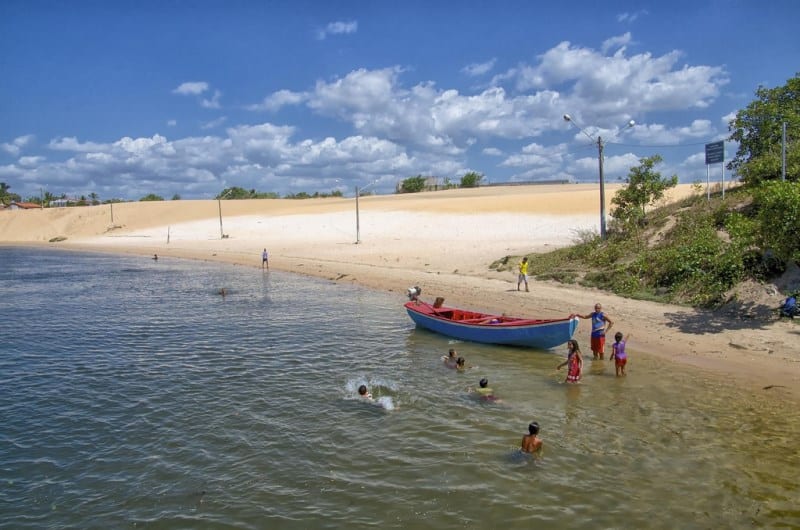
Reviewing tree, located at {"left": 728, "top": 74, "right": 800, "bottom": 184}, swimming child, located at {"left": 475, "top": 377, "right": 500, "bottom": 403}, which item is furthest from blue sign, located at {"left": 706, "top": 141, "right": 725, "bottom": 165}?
swimming child, located at {"left": 475, "top": 377, "right": 500, "bottom": 403}

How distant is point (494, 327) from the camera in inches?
705

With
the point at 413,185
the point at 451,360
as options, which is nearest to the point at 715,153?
the point at 451,360

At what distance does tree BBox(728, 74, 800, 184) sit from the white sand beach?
41.1ft

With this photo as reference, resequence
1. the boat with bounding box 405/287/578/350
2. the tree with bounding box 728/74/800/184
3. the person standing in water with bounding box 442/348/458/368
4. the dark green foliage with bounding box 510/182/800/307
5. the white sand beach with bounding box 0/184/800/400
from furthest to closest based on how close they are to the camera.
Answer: the tree with bounding box 728/74/800/184 < the dark green foliage with bounding box 510/182/800/307 < the boat with bounding box 405/287/578/350 < the white sand beach with bounding box 0/184/800/400 < the person standing in water with bounding box 442/348/458/368

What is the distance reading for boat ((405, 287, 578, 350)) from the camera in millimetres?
16766

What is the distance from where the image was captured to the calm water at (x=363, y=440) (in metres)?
8.55

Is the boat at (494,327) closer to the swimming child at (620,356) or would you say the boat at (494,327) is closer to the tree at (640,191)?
the swimming child at (620,356)

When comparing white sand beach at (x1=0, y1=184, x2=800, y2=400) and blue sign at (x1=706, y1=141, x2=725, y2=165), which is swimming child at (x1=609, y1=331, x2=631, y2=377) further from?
blue sign at (x1=706, y1=141, x2=725, y2=165)

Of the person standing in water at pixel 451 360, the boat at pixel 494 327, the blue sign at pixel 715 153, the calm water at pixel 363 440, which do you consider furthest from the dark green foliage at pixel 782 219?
the blue sign at pixel 715 153

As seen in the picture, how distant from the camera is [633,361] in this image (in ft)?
53.4

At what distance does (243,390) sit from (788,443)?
12052 mm

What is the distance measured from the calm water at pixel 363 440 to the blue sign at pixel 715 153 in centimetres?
1985

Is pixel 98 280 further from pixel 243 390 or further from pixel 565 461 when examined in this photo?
pixel 565 461

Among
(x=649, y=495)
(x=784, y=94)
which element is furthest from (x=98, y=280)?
(x=784, y=94)
